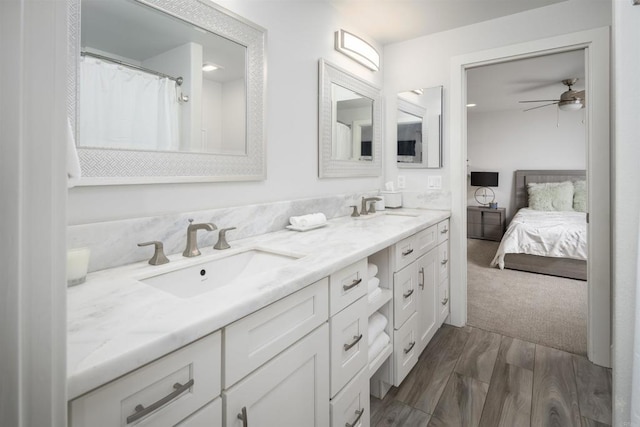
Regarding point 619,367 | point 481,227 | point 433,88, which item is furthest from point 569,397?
point 481,227

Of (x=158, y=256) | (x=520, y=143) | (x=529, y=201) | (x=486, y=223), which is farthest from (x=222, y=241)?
A: (x=520, y=143)

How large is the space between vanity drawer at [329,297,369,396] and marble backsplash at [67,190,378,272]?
Answer: 62 cm

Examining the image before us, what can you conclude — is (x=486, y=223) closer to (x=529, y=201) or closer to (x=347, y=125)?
(x=529, y=201)

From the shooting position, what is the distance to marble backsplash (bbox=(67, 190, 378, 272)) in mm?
1046

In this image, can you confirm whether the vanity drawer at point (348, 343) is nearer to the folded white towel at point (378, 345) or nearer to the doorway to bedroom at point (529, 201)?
the folded white towel at point (378, 345)

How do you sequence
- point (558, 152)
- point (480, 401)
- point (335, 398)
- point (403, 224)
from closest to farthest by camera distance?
point (335, 398) → point (480, 401) → point (403, 224) → point (558, 152)

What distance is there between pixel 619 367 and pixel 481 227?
5.32m

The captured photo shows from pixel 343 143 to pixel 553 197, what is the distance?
4.71m

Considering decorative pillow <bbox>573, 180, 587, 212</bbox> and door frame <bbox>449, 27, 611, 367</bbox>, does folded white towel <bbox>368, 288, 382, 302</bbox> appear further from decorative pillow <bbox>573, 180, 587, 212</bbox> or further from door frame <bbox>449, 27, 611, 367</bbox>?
decorative pillow <bbox>573, 180, 587, 212</bbox>

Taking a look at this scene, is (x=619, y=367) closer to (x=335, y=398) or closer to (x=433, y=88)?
(x=335, y=398)

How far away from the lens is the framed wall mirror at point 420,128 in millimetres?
2641

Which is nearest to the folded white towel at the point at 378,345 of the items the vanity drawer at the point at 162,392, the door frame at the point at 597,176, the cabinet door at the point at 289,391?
the cabinet door at the point at 289,391

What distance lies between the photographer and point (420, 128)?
8.96ft

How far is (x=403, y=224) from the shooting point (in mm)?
1938
